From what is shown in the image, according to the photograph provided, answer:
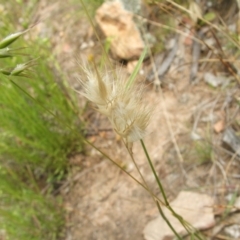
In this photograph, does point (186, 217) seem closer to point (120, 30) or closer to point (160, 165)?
point (160, 165)

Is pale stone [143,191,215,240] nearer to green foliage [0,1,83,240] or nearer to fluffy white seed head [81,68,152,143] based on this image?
green foliage [0,1,83,240]

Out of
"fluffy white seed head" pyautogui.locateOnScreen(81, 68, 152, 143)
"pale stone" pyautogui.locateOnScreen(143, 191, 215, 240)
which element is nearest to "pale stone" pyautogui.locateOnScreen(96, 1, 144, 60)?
"pale stone" pyautogui.locateOnScreen(143, 191, 215, 240)

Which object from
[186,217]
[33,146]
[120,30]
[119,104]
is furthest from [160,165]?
[119,104]

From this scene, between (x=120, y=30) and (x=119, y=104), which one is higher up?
(x=119, y=104)

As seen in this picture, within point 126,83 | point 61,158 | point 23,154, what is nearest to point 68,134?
point 61,158

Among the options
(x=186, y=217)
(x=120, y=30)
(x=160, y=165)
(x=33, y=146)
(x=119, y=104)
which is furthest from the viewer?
(x=120, y=30)

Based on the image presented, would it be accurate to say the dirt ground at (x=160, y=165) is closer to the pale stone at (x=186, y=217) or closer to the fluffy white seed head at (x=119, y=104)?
the pale stone at (x=186, y=217)
